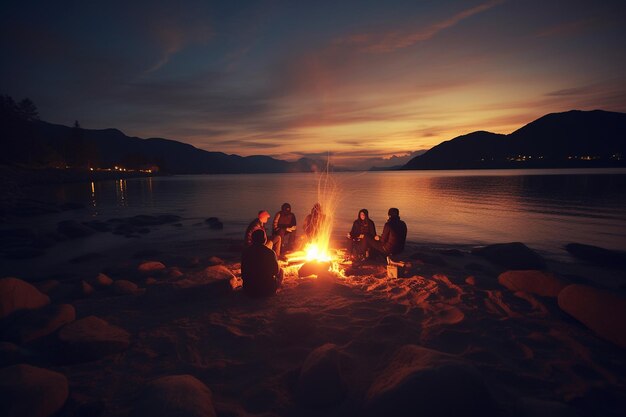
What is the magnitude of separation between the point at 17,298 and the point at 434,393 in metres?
9.15

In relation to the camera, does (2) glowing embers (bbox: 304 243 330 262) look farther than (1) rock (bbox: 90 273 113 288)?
Yes

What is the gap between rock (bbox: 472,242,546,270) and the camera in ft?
42.1

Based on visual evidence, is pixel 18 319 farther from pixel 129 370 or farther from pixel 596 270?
pixel 596 270

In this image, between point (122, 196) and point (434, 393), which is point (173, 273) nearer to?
point (434, 393)

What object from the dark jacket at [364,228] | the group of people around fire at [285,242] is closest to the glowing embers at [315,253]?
the group of people around fire at [285,242]

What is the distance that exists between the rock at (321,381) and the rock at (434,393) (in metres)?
0.54

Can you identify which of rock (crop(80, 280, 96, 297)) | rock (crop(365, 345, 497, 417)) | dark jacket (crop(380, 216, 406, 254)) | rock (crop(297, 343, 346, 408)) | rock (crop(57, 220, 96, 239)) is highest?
dark jacket (crop(380, 216, 406, 254))

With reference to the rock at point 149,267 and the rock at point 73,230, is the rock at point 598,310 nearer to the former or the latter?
the rock at point 149,267

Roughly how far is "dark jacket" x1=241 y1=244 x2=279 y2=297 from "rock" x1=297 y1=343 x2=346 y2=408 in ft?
11.4

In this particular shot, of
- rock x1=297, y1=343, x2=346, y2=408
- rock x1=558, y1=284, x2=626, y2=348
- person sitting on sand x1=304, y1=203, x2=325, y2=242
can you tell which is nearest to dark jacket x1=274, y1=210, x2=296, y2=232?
person sitting on sand x1=304, y1=203, x2=325, y2=242

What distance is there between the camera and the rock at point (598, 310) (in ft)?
19.0

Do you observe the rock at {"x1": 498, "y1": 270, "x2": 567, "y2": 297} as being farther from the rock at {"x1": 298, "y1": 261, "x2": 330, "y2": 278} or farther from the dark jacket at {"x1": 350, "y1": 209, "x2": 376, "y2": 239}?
the rock at {"x1": 298, "y1": 261, "x2": 330, "y2": 278}

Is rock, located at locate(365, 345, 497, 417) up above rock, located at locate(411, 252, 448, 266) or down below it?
above

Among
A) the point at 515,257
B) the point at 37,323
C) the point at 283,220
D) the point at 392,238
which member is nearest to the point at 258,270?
the point at 37,323
